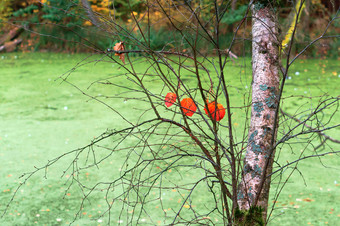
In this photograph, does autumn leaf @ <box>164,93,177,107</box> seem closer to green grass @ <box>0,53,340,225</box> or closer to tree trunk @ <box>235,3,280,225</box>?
green grass @ <box>0,53,340,225</box>

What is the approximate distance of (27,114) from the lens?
4.75 meters

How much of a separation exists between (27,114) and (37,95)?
0.72 metres

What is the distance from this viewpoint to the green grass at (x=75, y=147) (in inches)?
111

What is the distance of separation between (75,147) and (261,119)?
260 cm

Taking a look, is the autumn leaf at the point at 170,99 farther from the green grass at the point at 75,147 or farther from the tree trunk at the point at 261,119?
the tree trunk at the point at 261,119

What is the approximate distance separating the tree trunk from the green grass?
99 mm

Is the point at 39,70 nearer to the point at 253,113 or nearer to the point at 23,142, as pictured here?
the point at 23,142

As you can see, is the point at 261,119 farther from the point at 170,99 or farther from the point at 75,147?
the point at 75,147

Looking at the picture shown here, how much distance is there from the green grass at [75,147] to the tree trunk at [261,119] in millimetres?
99

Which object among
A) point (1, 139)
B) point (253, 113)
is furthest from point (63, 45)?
point (253, 113)

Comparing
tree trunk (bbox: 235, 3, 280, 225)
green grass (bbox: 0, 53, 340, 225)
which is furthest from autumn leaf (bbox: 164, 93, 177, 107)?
tree trunk (bbox: 235, 3, 280, 225)

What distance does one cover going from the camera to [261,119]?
153 centimetres

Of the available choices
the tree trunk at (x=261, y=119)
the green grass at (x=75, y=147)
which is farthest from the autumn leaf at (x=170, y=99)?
the tree trunk at (x=261, y=119)

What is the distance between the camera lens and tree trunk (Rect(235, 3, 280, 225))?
4.99 ft
